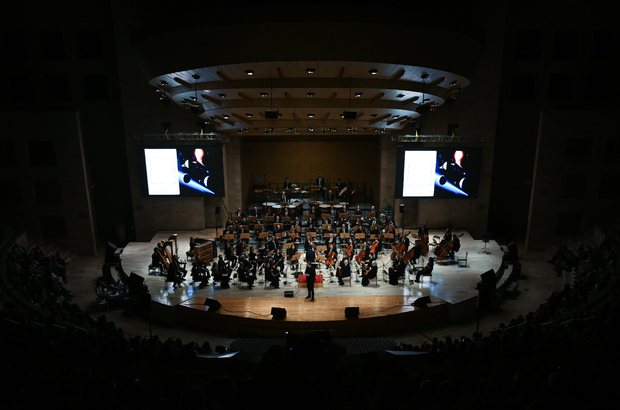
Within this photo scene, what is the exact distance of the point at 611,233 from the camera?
16.2 meters

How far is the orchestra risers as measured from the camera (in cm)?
1201

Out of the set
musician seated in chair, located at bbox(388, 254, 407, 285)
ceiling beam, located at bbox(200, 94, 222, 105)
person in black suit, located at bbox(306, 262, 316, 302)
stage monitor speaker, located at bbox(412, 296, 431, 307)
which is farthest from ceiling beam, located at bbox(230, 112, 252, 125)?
stage monitor speaker, located at bbox(412, 296, 431, 307)

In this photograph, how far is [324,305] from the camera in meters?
12.9

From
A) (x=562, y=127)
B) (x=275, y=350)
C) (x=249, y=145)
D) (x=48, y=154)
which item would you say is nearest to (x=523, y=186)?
(x=562, y=127)

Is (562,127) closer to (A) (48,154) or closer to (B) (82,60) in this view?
(B) (82,60)

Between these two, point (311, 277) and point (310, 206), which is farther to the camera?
point (310, 206)

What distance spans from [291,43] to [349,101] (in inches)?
162

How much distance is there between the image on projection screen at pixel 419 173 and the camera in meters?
19.5

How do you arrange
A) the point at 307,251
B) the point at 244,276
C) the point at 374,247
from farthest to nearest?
the point at 374,247
the point at 307,251
the point at 244,276

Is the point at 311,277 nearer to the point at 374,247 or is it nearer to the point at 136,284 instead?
the point at 374,247

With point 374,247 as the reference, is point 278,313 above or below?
below

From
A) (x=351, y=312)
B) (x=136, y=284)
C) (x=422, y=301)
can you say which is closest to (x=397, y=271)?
(x=422, y=301)

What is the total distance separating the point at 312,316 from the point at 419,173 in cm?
1045

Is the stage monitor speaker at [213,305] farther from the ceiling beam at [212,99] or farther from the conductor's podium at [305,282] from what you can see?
the ceiling beam at [212,99]
